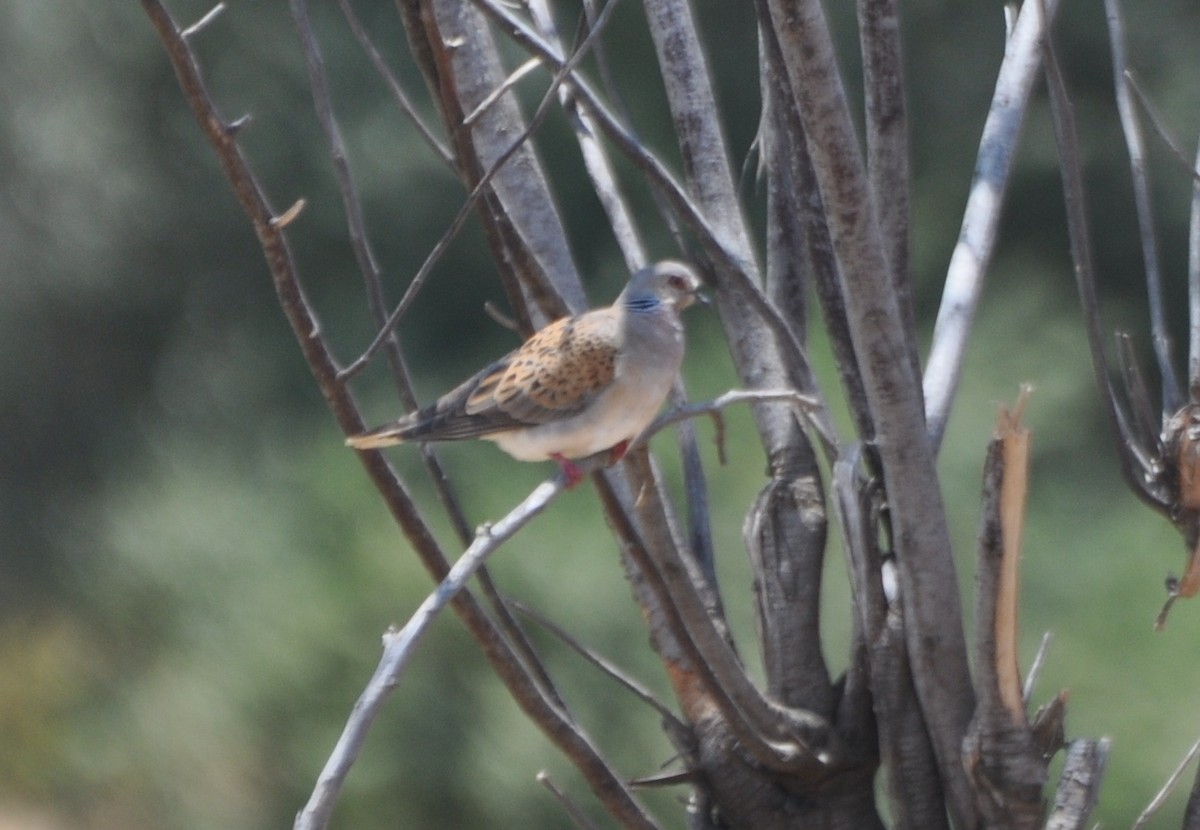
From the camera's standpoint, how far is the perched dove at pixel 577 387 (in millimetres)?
2174

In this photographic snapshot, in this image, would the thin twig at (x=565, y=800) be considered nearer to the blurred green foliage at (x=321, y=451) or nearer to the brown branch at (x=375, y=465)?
the brown branch at (x=375, y=465)

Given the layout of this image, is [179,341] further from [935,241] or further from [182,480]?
[935,241]

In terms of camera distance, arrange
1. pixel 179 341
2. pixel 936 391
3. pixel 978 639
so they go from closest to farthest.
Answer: pixel 978 639 → pixel 936 391 → pixel 179 341

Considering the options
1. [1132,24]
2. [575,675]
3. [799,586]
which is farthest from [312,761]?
[1132,24]

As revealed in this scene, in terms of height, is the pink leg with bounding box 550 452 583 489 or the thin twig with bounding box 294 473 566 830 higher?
the thin twig with bounding box 294 473 566 830

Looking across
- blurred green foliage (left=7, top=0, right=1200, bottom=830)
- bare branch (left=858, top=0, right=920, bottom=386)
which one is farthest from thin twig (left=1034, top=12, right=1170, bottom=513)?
blurred green foliage (left=7, top=0, right=1200, bottom=830)

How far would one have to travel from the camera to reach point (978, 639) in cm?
165

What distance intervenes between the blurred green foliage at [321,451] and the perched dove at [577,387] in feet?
2.46

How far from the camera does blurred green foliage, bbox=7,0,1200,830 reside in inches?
125

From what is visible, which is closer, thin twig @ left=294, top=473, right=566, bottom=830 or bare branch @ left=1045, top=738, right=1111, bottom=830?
thin twig @ left=294, top=473, right=566, bottom=830

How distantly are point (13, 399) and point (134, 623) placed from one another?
3.84 ft

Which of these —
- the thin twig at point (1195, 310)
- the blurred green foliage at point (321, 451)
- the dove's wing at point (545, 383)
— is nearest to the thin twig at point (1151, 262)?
the thin twig at point (1195, 310)

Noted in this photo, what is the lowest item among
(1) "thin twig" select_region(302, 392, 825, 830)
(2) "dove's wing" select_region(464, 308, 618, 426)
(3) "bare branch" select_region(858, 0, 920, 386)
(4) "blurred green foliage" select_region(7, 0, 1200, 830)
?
(4) "blurred green foliage" select_region(7, 0, 1200, 830)

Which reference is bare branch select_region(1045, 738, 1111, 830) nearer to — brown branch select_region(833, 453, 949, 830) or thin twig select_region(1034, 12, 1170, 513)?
brown branch select_region(833, 453, 949, 830)
